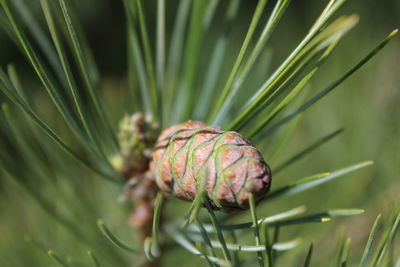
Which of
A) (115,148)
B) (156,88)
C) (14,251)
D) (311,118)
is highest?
(156,88)

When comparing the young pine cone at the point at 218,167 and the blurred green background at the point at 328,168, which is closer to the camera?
the young pine cone at the point at 218,167

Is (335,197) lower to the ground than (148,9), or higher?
lower

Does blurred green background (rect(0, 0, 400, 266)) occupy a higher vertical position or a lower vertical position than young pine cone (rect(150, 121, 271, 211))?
lower

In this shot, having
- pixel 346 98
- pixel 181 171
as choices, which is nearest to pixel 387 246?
pixel 181 171

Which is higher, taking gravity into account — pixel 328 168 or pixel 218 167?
pixel 218 167

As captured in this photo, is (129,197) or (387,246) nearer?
(387,246)

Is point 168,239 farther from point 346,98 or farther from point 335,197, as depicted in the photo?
point 346,98

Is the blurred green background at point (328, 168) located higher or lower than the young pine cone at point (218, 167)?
lower

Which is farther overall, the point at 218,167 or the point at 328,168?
the point at 328,168
